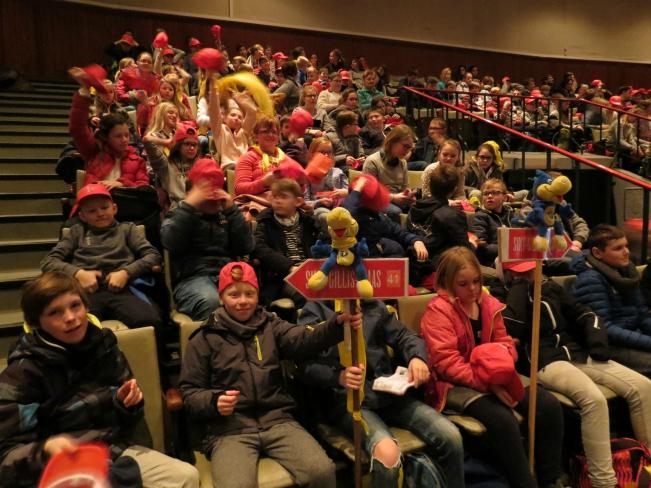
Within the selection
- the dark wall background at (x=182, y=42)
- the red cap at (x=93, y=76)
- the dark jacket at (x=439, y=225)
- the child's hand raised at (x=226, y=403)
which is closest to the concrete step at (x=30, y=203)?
the red cap at (x=93, y=76)

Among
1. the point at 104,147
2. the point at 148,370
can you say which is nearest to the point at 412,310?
the point at 148,370

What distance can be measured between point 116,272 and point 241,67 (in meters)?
4.19

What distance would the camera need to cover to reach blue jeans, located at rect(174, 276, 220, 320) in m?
2.44

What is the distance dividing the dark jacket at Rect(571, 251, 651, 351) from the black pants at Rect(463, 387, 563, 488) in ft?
2.31

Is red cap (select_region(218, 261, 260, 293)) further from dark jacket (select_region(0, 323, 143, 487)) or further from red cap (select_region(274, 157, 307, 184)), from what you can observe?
red cap (select_region(274, 157, 307, 184))

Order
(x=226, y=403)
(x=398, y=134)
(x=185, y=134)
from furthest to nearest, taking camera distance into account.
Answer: (x=398, y=134) → (x=185, y=134) → (x=226, y=403)

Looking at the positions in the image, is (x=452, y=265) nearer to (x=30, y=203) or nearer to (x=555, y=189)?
(x=555, y=189)

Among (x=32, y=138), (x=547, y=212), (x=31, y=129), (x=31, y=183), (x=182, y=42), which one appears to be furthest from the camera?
(x=182, y=42)

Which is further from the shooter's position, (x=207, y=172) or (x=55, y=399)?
(x=207, y=172)

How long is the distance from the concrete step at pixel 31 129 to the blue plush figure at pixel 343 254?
14.2ft

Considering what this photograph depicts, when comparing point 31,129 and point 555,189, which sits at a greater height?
point 31,129

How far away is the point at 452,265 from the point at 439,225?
735 mm

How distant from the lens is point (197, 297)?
2.47 m

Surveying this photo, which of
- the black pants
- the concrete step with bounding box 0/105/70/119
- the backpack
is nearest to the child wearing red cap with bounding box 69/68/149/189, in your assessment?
the black pants
